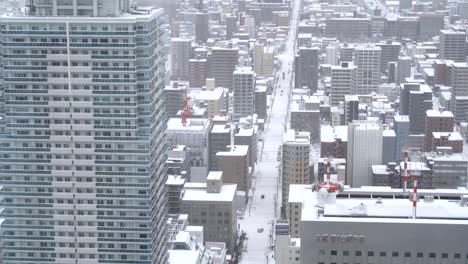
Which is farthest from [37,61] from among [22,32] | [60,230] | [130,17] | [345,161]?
[345,161]

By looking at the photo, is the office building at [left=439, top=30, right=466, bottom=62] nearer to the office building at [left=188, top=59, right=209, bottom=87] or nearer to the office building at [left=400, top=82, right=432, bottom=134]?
the office building at [left=400, top=82, right=432, bottom=134]

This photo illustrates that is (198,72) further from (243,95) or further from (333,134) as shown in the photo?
(333,134)

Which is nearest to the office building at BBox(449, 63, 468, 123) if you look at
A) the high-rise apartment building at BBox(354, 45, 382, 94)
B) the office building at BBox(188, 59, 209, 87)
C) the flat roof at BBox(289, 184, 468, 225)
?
the high-rise apartment building at BBox(354, 45, 382, 94)

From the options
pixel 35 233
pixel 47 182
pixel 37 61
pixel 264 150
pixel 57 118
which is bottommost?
pixel 264 150

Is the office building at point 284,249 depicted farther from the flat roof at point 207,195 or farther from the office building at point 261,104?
the office building at point 261,104

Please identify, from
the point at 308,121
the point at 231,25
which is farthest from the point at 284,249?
the point at 231,25

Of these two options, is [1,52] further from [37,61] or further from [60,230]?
[60,230]

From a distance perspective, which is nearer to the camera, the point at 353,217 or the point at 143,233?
the point at 353,217

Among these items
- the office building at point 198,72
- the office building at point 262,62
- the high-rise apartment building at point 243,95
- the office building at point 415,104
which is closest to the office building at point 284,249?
the office building at point 415,104
